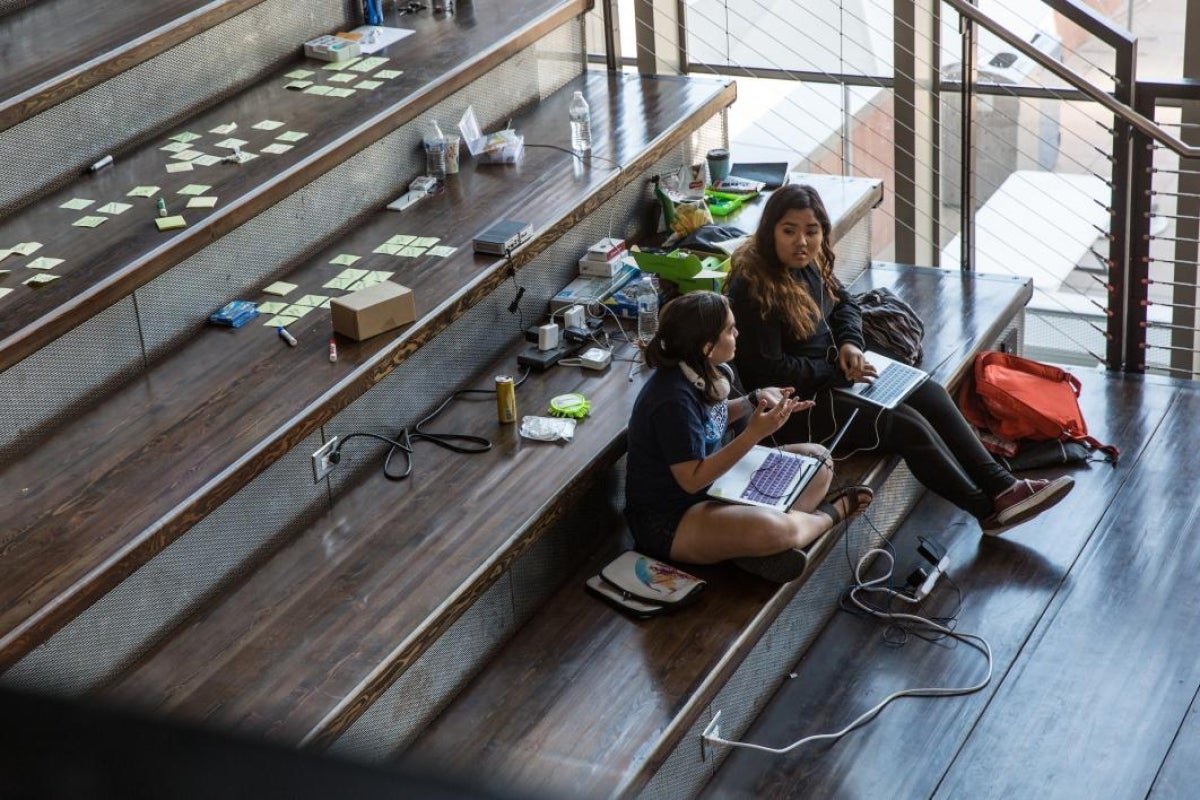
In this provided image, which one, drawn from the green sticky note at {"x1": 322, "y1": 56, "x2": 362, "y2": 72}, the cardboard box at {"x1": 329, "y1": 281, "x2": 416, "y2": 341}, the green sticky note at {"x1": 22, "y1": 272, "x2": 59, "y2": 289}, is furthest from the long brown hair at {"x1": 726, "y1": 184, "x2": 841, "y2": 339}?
the green sticky note at {"x1": 22, "y1": 272, "x2": 59, "y2": 289}

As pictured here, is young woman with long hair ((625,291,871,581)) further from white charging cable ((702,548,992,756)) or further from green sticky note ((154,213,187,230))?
green sticky note ((154,213,187,230))

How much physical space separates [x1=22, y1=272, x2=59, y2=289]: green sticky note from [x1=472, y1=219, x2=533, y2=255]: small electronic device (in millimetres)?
1159

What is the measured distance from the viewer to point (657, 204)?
4.89 m

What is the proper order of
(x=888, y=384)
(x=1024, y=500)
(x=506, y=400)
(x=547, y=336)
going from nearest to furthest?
(x=506, y=400) → (x=1024, y=500) → (x=888, y=384) → (x=547, y=336)

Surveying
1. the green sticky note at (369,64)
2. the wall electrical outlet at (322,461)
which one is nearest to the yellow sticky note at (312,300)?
the wall electrical outlet at (322,461)

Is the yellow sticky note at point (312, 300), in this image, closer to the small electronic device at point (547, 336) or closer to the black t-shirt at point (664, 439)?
the small electronic device at point (547, 336)

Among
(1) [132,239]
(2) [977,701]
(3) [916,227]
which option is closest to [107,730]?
(2) [977,701]

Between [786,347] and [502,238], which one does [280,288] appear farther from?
[786,347]

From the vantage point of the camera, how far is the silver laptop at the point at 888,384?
395 centimetres

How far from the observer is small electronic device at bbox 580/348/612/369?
4.08 meters

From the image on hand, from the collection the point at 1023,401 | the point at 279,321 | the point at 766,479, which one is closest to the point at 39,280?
the point at 279,321

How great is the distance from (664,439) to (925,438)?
927 mm

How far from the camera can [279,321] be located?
3805mm

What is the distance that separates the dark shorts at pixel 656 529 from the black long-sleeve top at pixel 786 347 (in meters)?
0.59
